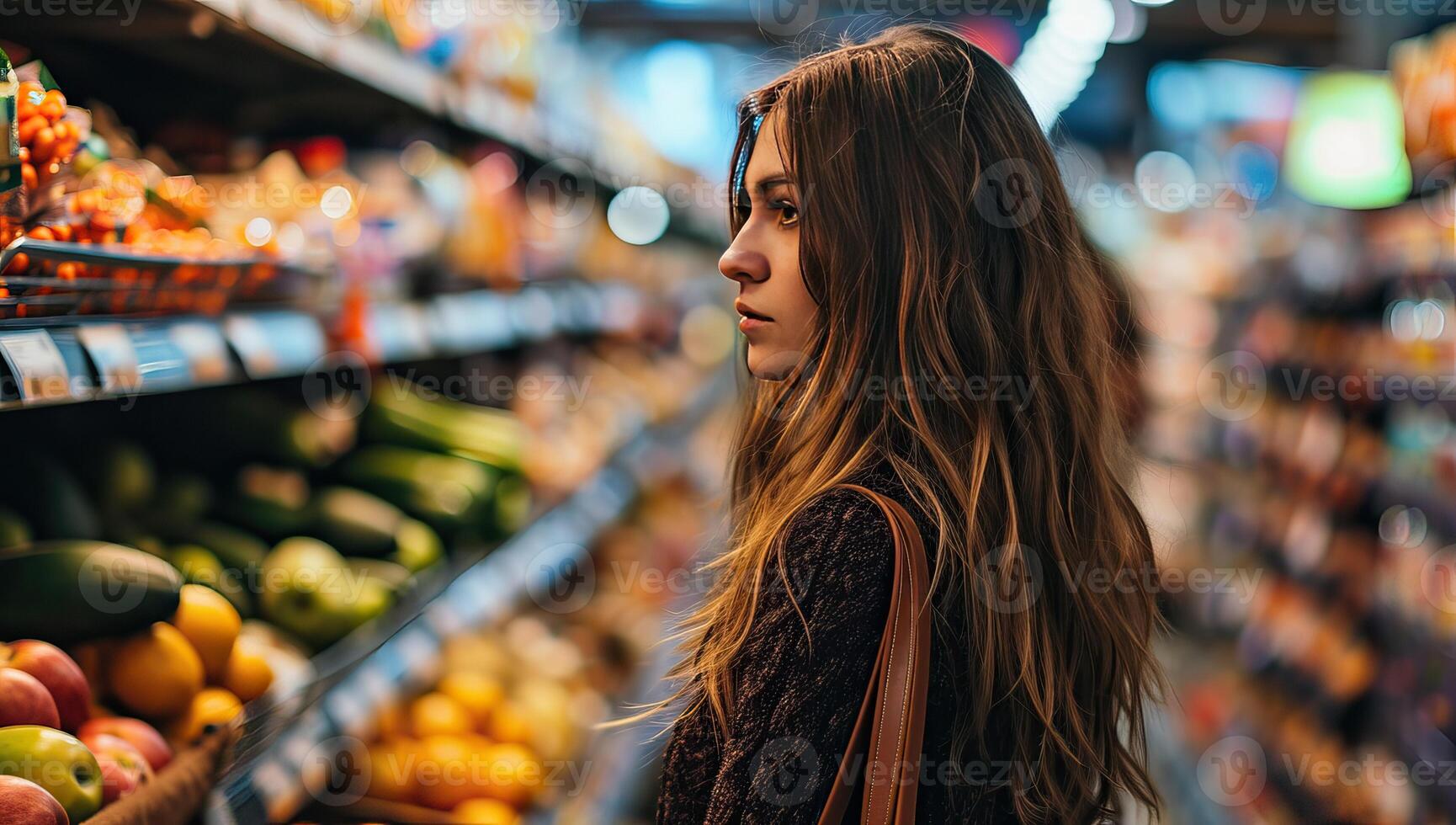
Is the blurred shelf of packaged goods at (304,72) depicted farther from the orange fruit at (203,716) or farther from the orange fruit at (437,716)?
the orange fruit at (437,716)

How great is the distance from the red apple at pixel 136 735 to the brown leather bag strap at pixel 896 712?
29.9 inches

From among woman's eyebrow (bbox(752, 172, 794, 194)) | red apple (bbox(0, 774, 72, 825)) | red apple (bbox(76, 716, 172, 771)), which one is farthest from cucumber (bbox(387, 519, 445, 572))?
woman's eyebrow (bbox(752, 172, 794, 194))

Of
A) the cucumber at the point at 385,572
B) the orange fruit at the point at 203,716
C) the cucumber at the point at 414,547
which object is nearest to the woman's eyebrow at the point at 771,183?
the orange fruit at the point at 203,716

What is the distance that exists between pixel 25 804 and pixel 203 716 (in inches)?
17.6

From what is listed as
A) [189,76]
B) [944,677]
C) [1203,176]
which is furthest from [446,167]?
[1203,176]

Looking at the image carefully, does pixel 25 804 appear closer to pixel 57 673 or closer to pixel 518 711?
pixel 57 673

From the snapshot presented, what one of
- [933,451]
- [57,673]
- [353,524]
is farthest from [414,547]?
[933,451]

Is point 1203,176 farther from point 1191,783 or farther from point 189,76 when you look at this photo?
point 189,76

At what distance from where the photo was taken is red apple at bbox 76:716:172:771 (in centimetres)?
113

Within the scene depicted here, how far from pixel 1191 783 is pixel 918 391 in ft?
9.01

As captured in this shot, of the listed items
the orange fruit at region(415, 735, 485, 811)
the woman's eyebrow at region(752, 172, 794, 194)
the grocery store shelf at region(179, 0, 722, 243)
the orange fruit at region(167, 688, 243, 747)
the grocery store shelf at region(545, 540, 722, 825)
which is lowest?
the grocery store shelf at region(545, 540, 722, 825)

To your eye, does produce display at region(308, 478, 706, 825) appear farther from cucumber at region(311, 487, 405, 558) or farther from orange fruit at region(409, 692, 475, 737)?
cucumber at region(311, 487, 405, 558)

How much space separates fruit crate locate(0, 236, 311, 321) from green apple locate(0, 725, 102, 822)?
0.39 metres

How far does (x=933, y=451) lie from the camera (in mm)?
1021
